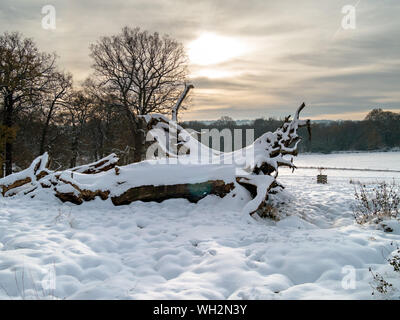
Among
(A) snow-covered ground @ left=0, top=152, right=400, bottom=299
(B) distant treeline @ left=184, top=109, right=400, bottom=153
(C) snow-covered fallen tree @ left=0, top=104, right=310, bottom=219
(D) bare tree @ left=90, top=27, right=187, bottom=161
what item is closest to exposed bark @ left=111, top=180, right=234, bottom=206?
(C) snow-covered fallen tree @ left=0, top=104, right=310, bottom=219

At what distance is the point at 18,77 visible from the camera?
1733 centimetres

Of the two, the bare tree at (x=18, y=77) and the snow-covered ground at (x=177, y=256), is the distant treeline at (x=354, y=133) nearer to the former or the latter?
the bare tree at (x=18, y=77)

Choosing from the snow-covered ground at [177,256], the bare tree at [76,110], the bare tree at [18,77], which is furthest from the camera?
→ the bare tree at [76,110]

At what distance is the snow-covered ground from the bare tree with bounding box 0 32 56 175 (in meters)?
15.2

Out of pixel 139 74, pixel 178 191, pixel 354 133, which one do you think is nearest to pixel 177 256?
pixel 178 191

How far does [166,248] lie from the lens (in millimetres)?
3967

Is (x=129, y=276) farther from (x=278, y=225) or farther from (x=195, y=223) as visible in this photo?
(x=278, y=225)

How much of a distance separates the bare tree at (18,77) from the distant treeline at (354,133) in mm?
52704

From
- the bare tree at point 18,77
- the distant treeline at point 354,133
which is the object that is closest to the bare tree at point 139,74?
the bare tree at point 18,77

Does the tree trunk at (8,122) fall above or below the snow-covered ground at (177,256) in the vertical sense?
above

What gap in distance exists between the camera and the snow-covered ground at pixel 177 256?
8.63 ft

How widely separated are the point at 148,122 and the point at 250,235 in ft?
23.1

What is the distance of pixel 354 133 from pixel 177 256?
3860 inches
